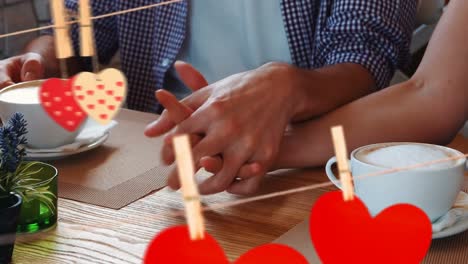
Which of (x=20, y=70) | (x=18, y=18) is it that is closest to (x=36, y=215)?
(x=20, y=70)

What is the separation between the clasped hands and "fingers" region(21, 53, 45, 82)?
0.89 ft

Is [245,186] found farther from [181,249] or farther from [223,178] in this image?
[181,249]

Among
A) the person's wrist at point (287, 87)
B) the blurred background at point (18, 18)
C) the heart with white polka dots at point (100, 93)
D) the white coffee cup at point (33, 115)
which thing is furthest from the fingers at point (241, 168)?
the blurred background at point (18, 18)

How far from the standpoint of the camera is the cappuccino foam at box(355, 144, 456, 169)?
683 millimetres

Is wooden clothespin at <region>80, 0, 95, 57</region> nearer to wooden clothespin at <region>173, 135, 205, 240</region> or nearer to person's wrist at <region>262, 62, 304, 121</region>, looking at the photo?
wooden clothespin at <region>173, 135, 205, 240</region>

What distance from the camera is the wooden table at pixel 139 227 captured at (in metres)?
0.67

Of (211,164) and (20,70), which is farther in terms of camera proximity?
(20,70)

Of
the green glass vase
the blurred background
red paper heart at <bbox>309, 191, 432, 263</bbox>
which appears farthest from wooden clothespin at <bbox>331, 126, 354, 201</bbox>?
the blurred background

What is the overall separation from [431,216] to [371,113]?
0.27 meters

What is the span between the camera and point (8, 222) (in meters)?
0.64

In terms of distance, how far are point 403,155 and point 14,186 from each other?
38cm

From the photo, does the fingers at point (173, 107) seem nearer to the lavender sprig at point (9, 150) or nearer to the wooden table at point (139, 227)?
the wooden table at point (139, 227)

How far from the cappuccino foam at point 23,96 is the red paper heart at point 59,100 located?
0.33 metres

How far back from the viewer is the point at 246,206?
0.78 meters
